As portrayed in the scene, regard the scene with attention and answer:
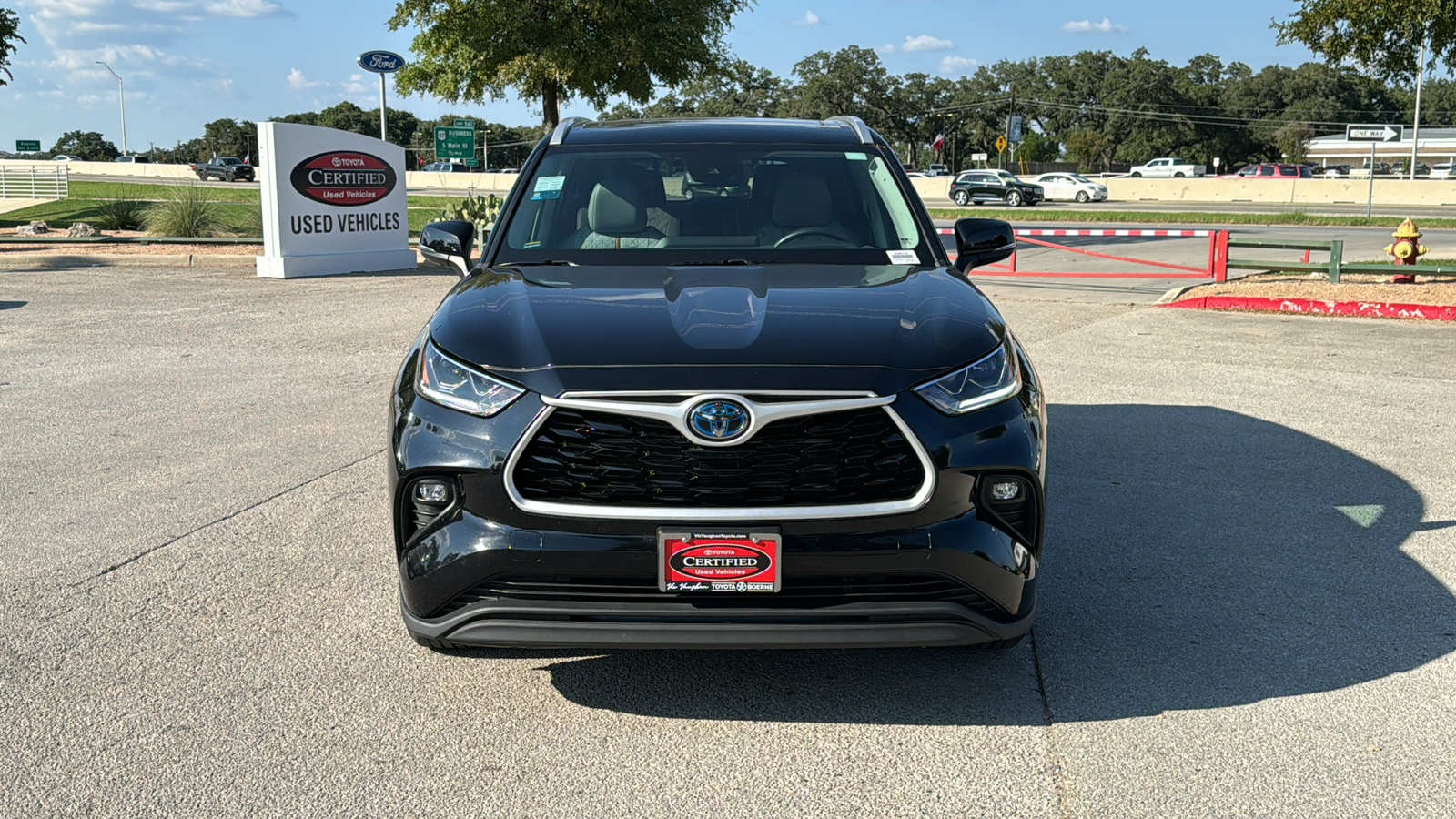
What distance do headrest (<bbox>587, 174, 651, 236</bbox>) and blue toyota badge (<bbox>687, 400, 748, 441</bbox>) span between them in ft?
5.92

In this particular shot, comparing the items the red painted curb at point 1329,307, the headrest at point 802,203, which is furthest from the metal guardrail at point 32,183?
the headrest at point 802,203

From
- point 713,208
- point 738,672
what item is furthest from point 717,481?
point 713,208

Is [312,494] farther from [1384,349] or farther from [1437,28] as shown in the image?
[1437,28]

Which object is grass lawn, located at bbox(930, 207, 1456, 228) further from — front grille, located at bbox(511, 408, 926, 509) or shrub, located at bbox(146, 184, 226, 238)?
front grille, located at bbox(511, 408, 926, 509)

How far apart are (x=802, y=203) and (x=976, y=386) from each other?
1666mm

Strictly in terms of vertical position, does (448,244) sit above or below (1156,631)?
above

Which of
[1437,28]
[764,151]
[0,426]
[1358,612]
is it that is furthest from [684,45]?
[1358,612]

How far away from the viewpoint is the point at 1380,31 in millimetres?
14289

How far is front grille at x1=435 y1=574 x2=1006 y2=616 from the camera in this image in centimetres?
324

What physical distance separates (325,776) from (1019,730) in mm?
1869

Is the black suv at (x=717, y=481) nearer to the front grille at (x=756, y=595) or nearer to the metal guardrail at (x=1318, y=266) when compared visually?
the front grille at (x=756, y=595)

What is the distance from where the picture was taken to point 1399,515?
5.64 m

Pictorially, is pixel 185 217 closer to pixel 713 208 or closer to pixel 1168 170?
pixel 713 208

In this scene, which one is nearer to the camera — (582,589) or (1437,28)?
(582,589)
